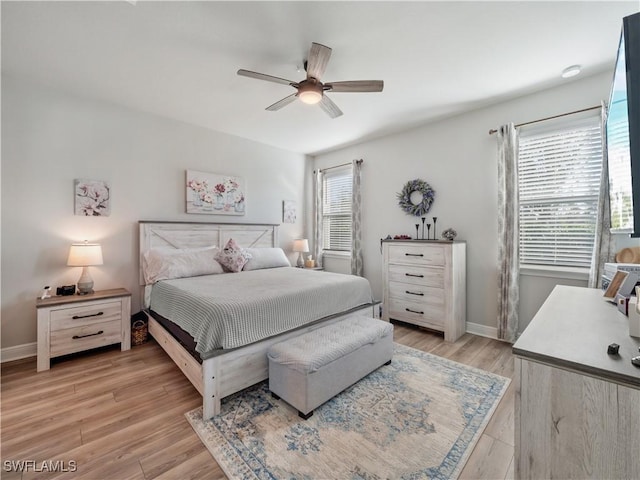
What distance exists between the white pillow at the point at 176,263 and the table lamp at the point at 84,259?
47cm

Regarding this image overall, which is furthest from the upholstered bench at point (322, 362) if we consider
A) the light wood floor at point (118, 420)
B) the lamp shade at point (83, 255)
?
the lamp shade at point (83, 255)

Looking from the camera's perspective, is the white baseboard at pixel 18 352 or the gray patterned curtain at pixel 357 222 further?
the gray patterned curtain at pixel 357 222

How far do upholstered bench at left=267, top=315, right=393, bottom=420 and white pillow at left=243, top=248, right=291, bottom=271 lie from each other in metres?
1.73

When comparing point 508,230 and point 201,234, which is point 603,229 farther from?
point 201,234

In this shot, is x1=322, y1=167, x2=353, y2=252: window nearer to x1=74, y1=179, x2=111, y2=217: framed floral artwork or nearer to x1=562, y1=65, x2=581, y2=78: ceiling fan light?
x1=562, y1=65, x2=581, y2=78: ceiling fan light

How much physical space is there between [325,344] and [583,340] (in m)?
1.43

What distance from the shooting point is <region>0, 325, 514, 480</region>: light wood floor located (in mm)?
1480

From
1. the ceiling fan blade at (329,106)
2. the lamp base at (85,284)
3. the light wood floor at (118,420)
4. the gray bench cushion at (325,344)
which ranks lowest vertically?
the light wood floor at (118,420)

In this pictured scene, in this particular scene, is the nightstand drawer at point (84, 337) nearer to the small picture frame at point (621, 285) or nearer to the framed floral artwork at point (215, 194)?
the framed floral artwork at point (215, 194)

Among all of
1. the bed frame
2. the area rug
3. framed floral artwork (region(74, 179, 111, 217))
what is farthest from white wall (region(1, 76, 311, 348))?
the area rug

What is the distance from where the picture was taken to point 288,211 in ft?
16.5

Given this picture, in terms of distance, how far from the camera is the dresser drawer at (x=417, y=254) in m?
3.29

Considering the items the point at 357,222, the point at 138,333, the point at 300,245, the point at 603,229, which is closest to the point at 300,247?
the point at 300,245

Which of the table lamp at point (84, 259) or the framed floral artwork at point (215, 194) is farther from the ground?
the framed floral artwork at point (215, 194)
